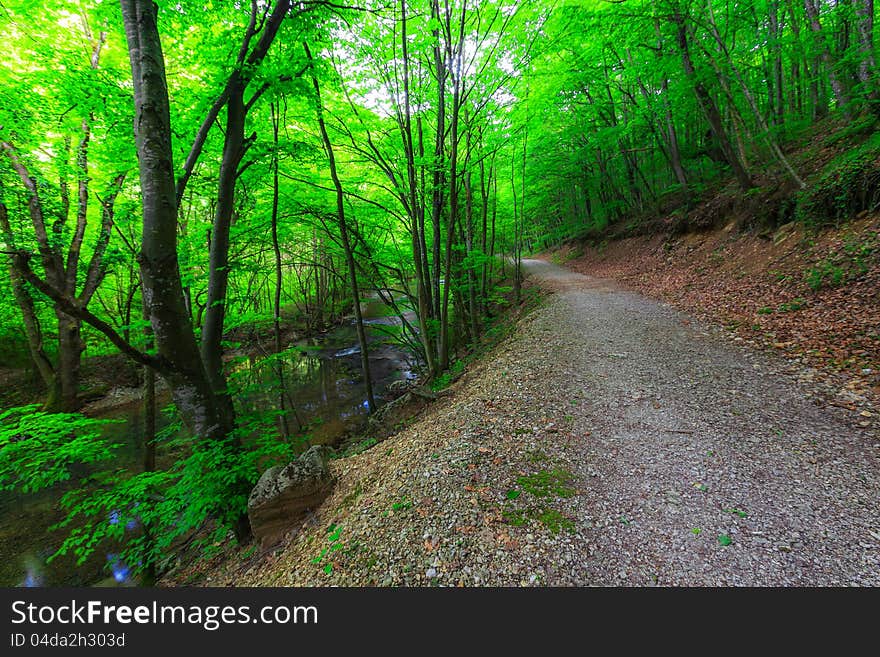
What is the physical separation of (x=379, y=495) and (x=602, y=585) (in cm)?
247

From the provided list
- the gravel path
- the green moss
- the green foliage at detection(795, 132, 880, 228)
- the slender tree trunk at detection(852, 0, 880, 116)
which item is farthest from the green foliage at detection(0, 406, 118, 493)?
the slender tree trunk at detection(852, 0, 880, 116)

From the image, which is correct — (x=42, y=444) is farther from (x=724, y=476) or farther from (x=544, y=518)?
(x=724, y=476)

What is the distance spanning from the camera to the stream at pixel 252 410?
532 cm

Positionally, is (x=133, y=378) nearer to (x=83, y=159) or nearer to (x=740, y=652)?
(x=83, y=159)

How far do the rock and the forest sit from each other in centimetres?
33

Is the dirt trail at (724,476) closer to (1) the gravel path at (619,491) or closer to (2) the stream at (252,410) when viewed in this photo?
(1) the gravel path at (619,491)

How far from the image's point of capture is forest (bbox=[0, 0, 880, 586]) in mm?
3391

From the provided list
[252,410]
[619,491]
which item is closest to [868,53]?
[619,491]

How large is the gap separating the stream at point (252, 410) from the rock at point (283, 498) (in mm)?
1484

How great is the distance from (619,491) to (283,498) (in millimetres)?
3904

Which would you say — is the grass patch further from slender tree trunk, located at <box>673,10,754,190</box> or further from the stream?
slender tree trunk, located at <box>673,10,754,190</box>

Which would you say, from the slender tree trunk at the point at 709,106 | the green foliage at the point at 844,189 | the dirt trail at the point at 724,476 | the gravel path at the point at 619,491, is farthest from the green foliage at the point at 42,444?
the slender tree trunk at the point at 709,106

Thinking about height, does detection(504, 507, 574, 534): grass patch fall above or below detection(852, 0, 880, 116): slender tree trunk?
below

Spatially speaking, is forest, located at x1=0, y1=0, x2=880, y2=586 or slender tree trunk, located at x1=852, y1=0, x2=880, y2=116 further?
slender tree trunk, located at x1=852, y1=0, x2=880, y2=116
